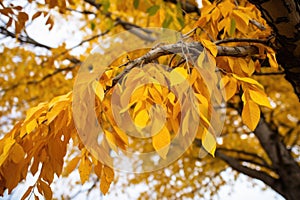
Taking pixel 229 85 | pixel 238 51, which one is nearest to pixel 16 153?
pixel 229 85

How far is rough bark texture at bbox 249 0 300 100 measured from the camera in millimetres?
1116

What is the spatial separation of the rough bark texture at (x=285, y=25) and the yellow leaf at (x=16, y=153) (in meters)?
0.83

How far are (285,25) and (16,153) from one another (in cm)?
91

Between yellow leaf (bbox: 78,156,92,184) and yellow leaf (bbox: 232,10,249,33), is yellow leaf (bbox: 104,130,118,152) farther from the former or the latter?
yellow leaf (bbox: 232,10,249,33)

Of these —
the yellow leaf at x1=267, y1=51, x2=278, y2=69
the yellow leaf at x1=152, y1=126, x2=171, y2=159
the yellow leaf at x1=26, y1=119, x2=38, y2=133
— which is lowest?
the yellow leaf at x1=267, y1=51, x2=278, y2=69

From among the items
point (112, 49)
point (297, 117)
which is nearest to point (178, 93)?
point (112, 49)

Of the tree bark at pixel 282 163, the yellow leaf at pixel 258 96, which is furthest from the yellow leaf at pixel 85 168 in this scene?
the tree bark at pixel 282 163

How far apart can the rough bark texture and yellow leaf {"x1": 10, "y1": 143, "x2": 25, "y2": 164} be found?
828mm

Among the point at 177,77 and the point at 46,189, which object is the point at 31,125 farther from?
the point at 177,77

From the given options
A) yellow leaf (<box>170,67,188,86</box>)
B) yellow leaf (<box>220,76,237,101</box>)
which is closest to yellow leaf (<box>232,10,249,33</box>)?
yellow leaf (<box>220,76,237,101</box>)

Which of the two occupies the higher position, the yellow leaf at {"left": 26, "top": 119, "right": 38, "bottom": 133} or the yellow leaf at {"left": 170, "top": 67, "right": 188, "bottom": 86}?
the yellow leaf at {"left": 170, "top": 67, "right": 188, "bottom": 86}

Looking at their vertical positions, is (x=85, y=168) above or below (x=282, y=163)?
above

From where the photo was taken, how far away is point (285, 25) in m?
1.15

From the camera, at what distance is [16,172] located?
974 millimetres
